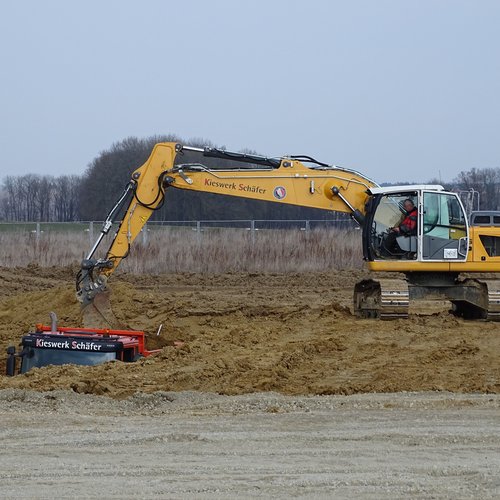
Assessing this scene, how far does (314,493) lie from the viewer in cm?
719

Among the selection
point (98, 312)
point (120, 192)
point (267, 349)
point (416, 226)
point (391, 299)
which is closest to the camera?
point (267, 349)

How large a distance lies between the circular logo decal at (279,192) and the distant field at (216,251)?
1300 centimetres

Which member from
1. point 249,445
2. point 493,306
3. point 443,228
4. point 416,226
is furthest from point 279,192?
point 249,445

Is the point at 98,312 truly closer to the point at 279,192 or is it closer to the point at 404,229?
the point at 279,192

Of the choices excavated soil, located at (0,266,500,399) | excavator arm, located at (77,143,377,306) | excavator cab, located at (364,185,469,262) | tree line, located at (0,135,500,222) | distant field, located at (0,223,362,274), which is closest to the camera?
excavated soil, located at (0,266,500,399)

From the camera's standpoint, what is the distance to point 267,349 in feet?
46.6

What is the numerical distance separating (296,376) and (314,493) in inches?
213

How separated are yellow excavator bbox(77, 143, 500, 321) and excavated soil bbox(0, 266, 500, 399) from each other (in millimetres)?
554

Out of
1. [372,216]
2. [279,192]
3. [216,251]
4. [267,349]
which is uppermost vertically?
[279,192]

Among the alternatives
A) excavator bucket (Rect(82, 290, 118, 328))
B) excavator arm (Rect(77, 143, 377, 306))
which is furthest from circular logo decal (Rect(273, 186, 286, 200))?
excavator bucket (Rect(82, 290, 118, 328))

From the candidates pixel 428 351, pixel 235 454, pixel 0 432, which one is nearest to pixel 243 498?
pixel 235 454

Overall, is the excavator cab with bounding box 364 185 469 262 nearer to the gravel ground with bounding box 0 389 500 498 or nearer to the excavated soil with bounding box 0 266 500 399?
the excavated soil with bounding box 0 266 500 399

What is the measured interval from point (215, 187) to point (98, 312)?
2767 millimetres

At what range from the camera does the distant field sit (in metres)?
29.9
